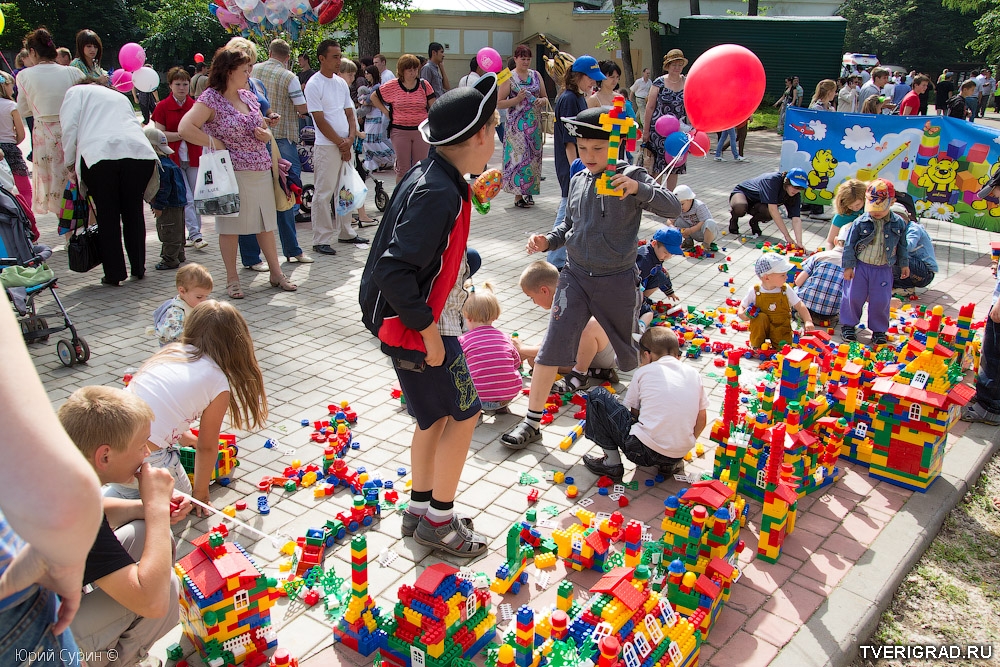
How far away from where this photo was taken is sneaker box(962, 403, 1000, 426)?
5219 millimetres

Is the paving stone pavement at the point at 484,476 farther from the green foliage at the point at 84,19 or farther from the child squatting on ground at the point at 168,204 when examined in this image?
the green foliage at the point at 84,19

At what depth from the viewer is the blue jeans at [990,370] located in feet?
17.0

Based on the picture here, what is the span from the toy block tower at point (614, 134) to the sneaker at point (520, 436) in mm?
1566

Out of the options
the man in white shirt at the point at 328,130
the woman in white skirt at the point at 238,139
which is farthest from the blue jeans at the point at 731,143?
the woman in white skirt at the point at 238,139

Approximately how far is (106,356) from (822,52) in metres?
26.0

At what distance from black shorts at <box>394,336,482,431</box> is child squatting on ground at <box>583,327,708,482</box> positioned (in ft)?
3.83

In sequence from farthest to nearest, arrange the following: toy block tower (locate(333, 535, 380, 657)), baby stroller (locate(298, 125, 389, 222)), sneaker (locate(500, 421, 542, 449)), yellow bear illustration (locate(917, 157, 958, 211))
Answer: yellow bear illustration (locate(917, 157, 958, 211)) < baby stroller (locate(298, 125, 389, 222)) < sneaker (locate(500, 421, 542, 449)) < toy block tower (locate(333, 535, 380, 657))

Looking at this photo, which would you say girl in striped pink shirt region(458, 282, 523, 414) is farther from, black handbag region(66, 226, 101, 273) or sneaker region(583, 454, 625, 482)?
black handbag region(66, 226, 101, 273)

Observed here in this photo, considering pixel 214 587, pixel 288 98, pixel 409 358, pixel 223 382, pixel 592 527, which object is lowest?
pixel 592 527

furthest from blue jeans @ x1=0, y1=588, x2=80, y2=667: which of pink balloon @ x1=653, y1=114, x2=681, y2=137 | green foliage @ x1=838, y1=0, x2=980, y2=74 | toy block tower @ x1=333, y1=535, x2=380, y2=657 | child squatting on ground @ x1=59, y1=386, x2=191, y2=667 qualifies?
green foliage @ x1=838, y1=0, x2=980, y2=74

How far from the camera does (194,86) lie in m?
8.77

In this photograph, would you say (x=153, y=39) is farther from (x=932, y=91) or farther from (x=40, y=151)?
(x=932, y=91)

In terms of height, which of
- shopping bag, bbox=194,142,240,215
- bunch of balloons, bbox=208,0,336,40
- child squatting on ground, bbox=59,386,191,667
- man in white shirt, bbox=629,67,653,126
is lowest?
child squatting on ground, bbox=59,386,191,667

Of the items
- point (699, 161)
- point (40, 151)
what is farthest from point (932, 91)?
point (40, 151)
